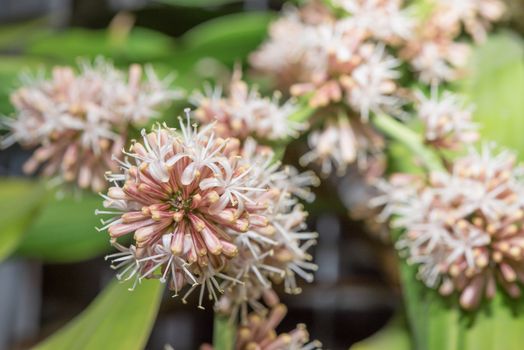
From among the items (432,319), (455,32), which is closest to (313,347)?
(432,319)

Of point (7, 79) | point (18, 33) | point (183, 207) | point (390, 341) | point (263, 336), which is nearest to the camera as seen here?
point (183, 207)

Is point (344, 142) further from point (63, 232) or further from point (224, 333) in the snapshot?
point (63, 232)

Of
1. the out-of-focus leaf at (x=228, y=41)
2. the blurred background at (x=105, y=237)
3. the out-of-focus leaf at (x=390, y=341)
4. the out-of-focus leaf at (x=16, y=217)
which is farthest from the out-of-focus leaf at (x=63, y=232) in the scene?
the out-of-focus leaf at (x=390, y=341)

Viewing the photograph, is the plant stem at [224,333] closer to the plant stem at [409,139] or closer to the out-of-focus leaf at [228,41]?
the plant stem at [409,139]

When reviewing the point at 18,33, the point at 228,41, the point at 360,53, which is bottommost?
the point at 18,33

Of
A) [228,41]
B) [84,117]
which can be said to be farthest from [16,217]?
[228,41]

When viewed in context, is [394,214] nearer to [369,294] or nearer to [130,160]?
[130,160]
